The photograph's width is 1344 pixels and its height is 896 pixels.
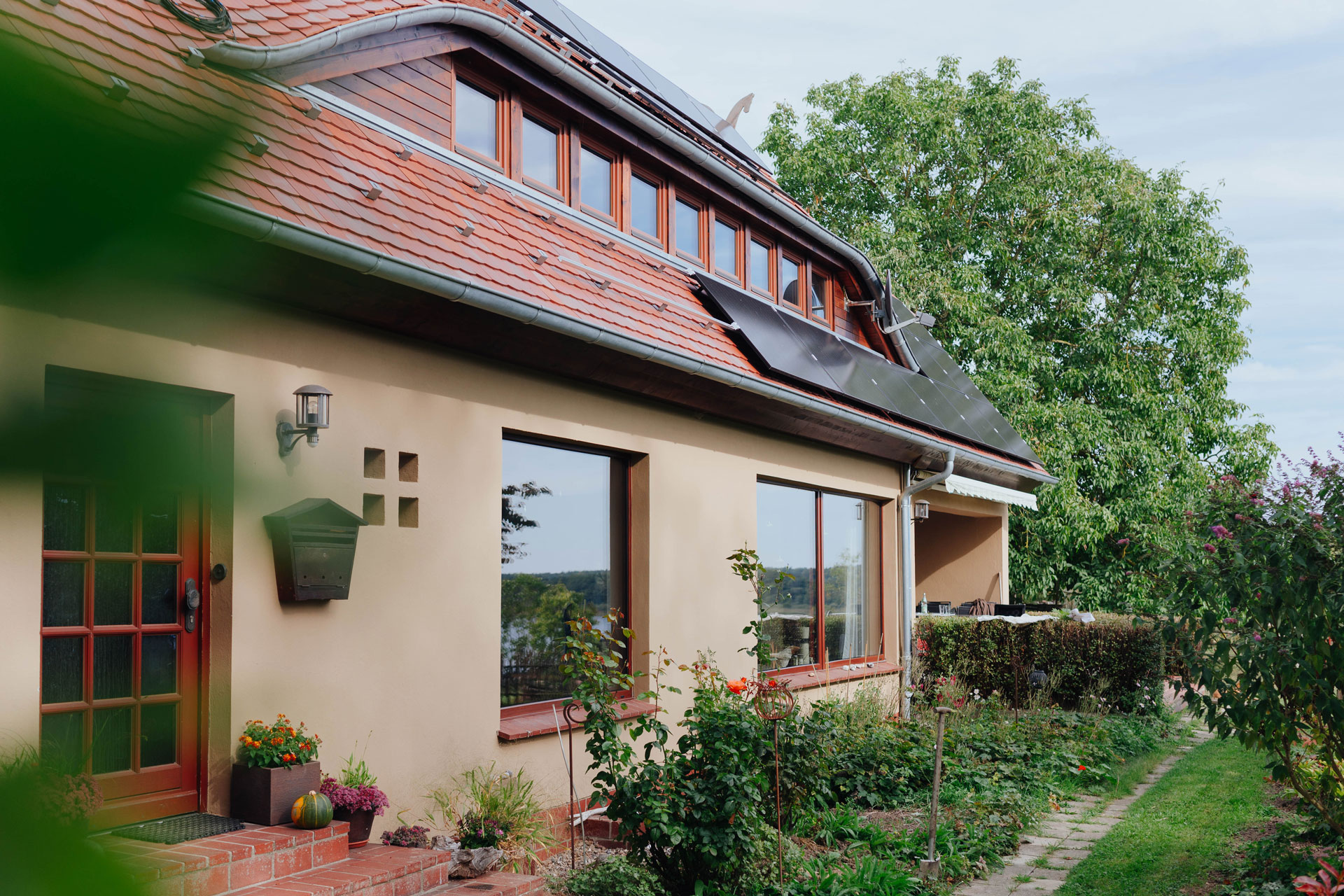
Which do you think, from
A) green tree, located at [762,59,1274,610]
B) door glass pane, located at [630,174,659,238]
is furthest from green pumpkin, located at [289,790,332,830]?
green tree, located at [762,59,1274,610]

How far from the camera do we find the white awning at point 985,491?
12.5 m

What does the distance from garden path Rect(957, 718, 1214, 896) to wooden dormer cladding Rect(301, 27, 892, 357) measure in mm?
5833

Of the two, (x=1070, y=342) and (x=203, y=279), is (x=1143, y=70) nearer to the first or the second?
(x=203, y=279)

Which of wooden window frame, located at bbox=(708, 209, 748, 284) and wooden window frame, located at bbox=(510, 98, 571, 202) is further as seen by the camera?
wooden window frame, located at bbox=(708, 209, 748, 284)

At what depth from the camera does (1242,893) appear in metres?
5.55

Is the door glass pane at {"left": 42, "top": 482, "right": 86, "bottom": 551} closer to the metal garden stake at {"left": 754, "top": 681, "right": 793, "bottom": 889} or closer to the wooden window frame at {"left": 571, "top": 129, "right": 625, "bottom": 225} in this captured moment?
the metal garden stake at {"left": 754, "top": 681, "right": 793, "bottom": 889}

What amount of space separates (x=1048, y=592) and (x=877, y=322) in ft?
37.5

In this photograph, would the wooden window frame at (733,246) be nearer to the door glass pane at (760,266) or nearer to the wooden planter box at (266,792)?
the door glass pane at (760,266)

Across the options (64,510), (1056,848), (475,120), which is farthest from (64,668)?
(1056,848)

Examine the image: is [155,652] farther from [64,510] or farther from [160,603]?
[64,510]

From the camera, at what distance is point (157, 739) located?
15.5 feet

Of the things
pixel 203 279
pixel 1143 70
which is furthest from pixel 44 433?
pixel 1143 70

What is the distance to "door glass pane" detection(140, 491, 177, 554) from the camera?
350 mm

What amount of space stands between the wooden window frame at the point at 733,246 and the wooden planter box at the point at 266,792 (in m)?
7.18
